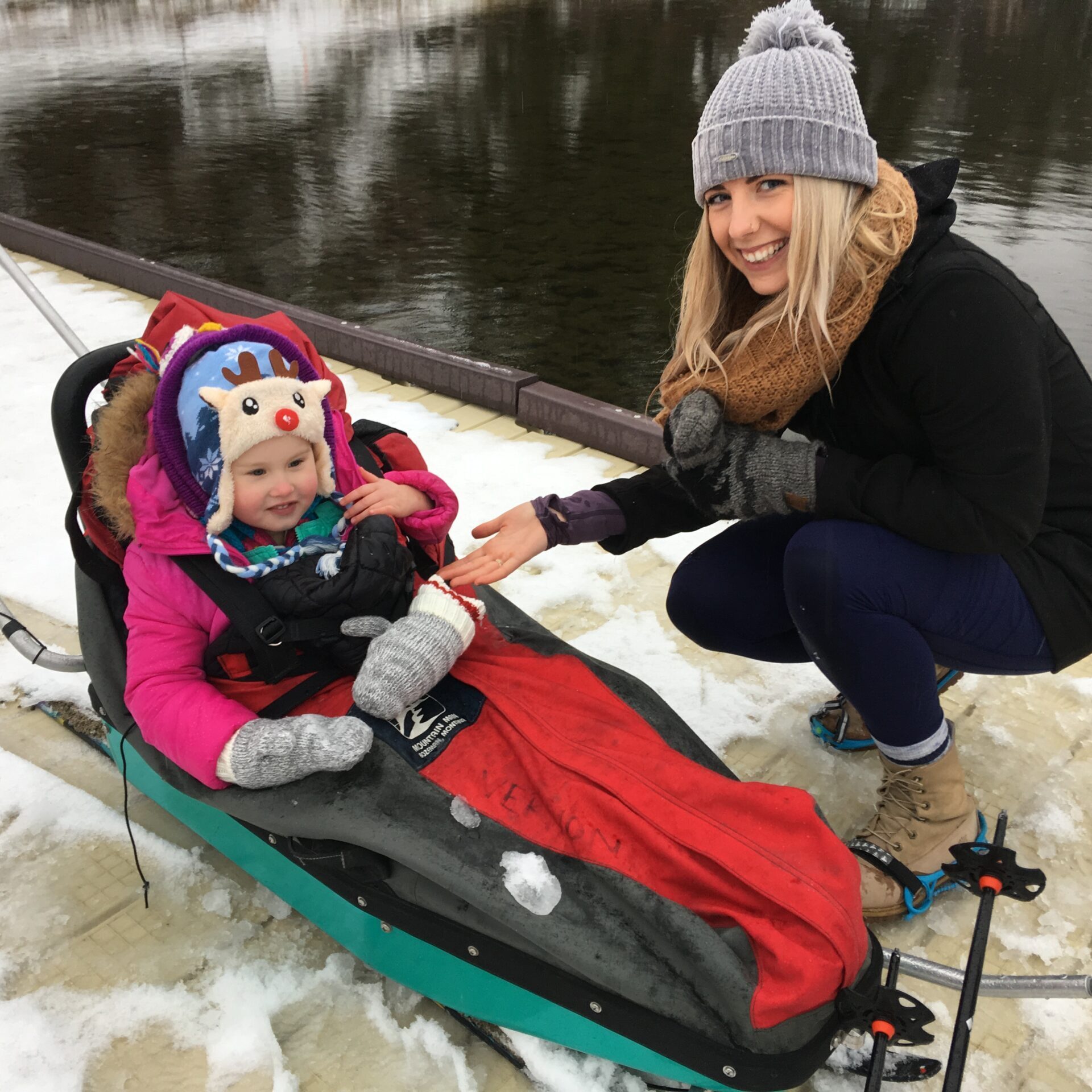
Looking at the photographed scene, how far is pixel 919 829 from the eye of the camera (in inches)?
65.2

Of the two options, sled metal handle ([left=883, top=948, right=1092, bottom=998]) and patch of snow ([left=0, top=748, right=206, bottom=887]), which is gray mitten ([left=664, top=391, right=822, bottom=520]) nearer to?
sled metal handle ([left=883, top=948, right=1092, bottom=998])

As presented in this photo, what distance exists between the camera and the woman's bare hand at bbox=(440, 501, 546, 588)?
5.36ft

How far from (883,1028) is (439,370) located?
2.82 meters

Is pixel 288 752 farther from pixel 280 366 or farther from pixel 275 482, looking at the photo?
pixel 280 366

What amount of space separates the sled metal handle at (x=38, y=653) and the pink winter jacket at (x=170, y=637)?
0.38 meters

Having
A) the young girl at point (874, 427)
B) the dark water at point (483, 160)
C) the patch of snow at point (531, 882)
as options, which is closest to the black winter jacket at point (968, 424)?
the young girl at point (874, 427)

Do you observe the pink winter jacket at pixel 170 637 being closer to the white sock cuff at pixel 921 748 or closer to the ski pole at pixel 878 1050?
the ski pole at pixel 878 1050

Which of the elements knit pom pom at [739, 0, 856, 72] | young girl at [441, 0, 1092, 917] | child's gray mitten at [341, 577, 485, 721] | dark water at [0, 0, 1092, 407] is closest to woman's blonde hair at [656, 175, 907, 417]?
young girl at [441, 0, 1092, 917]

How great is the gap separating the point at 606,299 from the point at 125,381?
14.5ft

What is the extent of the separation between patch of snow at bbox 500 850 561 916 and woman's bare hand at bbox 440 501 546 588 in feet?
1.52

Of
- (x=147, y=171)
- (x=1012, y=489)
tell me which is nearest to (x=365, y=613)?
(x=1012, y=489)

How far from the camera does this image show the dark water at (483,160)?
5664 mm

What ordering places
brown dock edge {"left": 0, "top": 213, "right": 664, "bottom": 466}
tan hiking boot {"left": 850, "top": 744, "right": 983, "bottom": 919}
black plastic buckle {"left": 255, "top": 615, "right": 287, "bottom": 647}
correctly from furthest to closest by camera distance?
brown dock edge {"left": 0, "top": 213, "right": 664, "bottom": 466}
tan hiking boot {"left": 850, "top": 744, "right": 983, "bottom": 919}
black plastic buckle {"left": 255, "top": 615, "right": 287, "bottom": 647}

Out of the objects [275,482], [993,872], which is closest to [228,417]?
[275,482]
